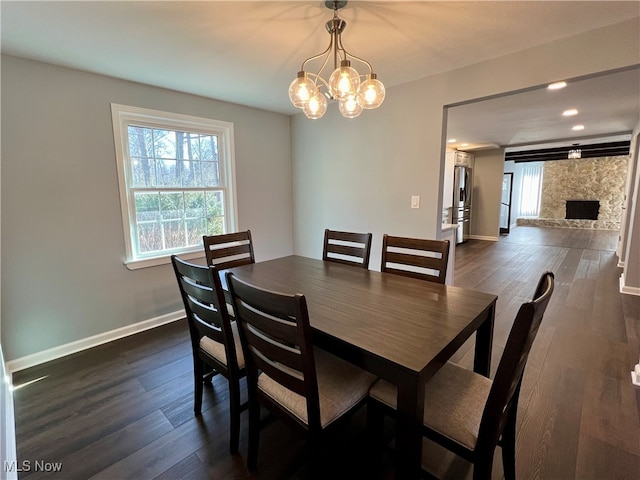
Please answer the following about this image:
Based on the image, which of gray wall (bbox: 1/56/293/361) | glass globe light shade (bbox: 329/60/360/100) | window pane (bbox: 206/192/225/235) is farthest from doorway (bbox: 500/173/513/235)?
gray wall (bbox: 1/56/293/361)

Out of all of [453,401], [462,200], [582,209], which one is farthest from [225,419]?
[582,209]

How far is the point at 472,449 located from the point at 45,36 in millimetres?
3155

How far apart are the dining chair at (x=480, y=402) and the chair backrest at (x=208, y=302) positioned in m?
0.73

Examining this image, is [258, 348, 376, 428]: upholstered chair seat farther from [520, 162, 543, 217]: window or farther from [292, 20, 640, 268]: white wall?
[520, 162, 543, 217]: window

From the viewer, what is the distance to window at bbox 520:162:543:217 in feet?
34.6

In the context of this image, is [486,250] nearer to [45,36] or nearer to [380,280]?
[380,280]

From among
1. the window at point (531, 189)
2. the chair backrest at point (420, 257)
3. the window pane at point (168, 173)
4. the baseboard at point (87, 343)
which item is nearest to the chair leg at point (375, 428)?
the chair backrest at point (420, 257)

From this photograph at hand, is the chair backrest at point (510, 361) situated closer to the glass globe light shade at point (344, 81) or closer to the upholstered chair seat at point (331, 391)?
the upholstered chair seat at point (331, 391)

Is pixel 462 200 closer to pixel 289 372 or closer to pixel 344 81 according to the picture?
pixel 344 81

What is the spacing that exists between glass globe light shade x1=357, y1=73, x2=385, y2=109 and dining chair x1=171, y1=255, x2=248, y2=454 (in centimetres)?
122

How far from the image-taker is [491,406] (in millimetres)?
986

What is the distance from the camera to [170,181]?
3.08 m

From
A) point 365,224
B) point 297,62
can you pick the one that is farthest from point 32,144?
point 365,224

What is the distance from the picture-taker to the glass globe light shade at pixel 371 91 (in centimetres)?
163
